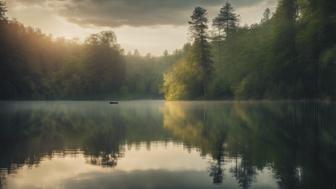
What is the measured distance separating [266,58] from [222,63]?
1953cm

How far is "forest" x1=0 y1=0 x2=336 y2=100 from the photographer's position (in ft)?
212

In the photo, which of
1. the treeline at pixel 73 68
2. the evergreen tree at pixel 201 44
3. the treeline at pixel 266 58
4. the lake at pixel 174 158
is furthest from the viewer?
the treeline at pixel 73 68

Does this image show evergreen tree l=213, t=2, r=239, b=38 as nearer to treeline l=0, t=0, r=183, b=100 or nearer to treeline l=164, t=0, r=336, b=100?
treeline l=164, t=0, r=336, b=100

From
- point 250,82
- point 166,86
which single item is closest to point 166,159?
point 250,82

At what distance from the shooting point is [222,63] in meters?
99.4

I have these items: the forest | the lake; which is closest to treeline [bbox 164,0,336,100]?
the forest

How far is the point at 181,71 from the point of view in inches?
3976

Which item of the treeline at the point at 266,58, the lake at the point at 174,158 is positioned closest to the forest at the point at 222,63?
the treeline at the point at 266,58

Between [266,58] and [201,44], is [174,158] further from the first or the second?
[201,44]

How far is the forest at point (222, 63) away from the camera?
6475 centimetres

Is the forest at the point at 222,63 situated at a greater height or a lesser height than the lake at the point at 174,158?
greater

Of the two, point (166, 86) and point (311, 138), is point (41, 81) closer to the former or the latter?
point (166, 86)

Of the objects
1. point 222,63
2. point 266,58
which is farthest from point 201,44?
point 266,58

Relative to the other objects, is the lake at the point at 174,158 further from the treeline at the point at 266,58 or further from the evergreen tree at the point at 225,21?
the evergreen tree at the point at 225,21
